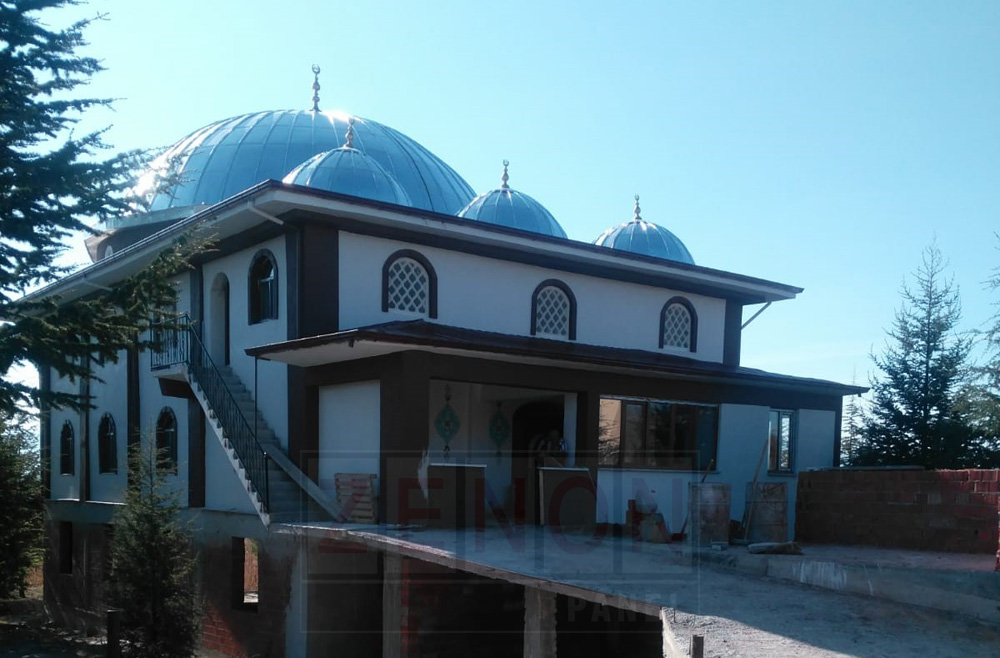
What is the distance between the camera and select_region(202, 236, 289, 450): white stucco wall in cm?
1513

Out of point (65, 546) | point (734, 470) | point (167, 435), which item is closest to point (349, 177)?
point (167, 435)

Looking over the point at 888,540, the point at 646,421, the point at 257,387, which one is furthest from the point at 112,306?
the point at 888,540

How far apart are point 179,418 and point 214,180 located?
547 cm

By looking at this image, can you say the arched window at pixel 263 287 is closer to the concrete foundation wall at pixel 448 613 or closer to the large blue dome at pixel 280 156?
the large blue dome at pixel 280 156

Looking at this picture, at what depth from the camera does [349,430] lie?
14.2 m

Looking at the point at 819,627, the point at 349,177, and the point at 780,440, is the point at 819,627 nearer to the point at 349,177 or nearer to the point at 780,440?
the point at 349,177

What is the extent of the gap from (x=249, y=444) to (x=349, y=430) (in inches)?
71.0

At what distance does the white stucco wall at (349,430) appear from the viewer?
44.8ft

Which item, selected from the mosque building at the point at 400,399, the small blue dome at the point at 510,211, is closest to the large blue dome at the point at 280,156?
the mosque building at the point at 400,399

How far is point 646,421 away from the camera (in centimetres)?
1628

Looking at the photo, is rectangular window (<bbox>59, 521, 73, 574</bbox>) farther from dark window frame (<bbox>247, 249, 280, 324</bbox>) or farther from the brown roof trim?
the brown roof trim

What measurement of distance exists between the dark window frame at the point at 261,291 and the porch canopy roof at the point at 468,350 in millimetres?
1230

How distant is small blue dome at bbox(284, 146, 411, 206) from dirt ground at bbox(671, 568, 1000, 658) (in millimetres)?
10086

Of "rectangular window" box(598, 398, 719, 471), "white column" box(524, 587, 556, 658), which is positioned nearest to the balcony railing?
"rectangular window" box(598, 398, 719, 471)
